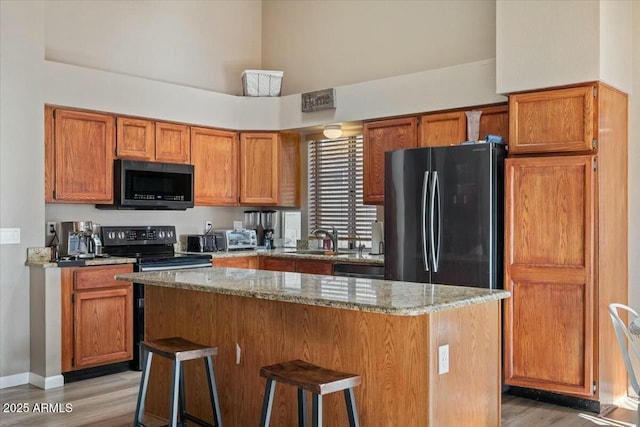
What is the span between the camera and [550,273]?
401 centimetres

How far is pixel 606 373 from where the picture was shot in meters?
3.98

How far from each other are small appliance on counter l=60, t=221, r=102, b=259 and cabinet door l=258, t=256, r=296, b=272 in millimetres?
1577

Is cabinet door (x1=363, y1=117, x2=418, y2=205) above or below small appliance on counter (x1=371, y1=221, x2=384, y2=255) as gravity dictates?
above

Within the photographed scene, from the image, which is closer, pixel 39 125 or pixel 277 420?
pixel 277 420

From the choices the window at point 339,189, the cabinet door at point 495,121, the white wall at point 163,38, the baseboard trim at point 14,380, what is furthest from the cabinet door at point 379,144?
the baseboard trim at point 14,380

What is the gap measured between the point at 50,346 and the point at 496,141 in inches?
140

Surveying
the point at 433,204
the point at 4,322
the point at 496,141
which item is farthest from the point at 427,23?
the point at 4,322

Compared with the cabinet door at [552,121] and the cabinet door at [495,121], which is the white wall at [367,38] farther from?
the cabinet door at [552,121]

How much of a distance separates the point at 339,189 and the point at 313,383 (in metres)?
3.98

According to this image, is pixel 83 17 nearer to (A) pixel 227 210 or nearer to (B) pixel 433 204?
(A) pixel 227 210

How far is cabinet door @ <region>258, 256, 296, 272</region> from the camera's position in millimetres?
5559

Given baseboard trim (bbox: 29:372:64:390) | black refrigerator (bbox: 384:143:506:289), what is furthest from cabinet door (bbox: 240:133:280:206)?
baseboard trim (bbox: 29:372:64:390)

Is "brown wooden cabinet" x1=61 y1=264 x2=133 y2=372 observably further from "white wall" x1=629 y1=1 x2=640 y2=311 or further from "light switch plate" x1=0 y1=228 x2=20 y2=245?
"white wall" x1=629 y1=1 x2=640 y2=311

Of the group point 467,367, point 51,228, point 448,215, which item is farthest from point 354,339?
point 51,228
